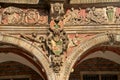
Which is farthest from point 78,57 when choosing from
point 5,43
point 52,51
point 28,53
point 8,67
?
point 8,67

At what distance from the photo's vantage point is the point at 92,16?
9.46 metres

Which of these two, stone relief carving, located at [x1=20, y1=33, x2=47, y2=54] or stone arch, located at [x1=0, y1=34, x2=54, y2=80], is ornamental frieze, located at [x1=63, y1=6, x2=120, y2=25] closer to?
stone relief carving, located at [x1=20, y1=33, x2=47, y2=54]

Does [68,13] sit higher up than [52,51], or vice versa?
[68,13]

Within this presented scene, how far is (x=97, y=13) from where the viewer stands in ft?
31.1

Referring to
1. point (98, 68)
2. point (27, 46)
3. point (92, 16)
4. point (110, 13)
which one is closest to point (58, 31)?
point (27, 46)

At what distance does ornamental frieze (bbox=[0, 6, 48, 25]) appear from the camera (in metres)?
9.24

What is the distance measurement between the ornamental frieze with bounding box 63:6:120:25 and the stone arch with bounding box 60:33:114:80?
1.29 ft

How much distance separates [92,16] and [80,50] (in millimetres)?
970

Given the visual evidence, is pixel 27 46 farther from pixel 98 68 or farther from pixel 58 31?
pixel 98 68

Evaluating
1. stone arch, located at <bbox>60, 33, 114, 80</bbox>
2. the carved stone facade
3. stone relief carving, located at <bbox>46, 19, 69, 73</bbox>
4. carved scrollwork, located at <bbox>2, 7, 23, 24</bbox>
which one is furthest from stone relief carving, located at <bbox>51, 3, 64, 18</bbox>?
stone arch, located at <bbox>60, 33, 114, 80</bbox>

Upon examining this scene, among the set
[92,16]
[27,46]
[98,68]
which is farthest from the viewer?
[98,68]

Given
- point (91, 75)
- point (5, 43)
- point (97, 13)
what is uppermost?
point (97, 13)

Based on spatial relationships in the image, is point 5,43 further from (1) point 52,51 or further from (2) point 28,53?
(1) point 52,51

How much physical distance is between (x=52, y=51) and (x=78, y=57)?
2.23 feet
